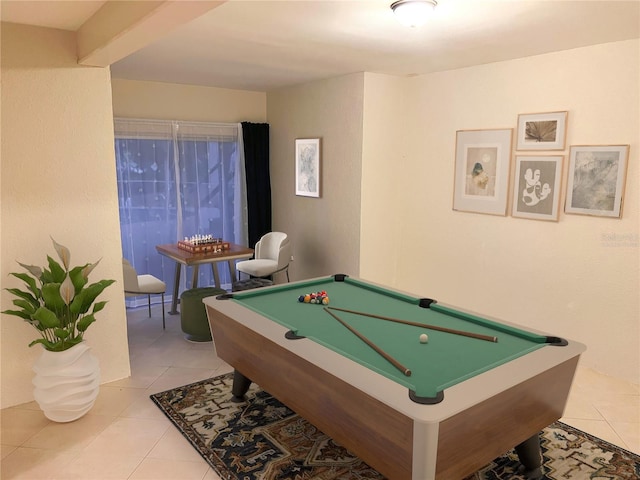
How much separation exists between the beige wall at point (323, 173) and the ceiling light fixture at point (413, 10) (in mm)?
2082

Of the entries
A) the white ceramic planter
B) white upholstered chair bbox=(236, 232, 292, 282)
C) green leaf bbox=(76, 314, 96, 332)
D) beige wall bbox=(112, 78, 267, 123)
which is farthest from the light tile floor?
beige wall bbox=(112, 78, 267, 123)

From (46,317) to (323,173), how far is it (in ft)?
10.6

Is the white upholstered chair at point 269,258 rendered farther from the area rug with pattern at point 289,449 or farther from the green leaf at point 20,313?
the green leaf at point 20,313

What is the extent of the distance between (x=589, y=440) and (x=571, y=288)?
1.35 m

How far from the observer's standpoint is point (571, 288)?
387cm

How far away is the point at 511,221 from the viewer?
422cm

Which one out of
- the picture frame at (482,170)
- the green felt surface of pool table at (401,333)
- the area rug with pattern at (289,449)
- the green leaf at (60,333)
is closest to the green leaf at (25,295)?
the green leaf at (60,333)

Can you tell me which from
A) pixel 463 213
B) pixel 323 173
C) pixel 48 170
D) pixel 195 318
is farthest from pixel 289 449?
pixel 323 173

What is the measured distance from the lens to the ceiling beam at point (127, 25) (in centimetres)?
199

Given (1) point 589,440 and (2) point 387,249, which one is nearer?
(1) point 589,440

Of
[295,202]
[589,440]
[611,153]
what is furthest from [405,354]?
[295,202]

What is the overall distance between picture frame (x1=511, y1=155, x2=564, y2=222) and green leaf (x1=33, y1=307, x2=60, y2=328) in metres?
3.63

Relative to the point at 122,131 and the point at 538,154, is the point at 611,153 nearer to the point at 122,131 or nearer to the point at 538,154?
the point at 538,154

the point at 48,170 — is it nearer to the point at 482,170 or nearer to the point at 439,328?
the point at 439,328
